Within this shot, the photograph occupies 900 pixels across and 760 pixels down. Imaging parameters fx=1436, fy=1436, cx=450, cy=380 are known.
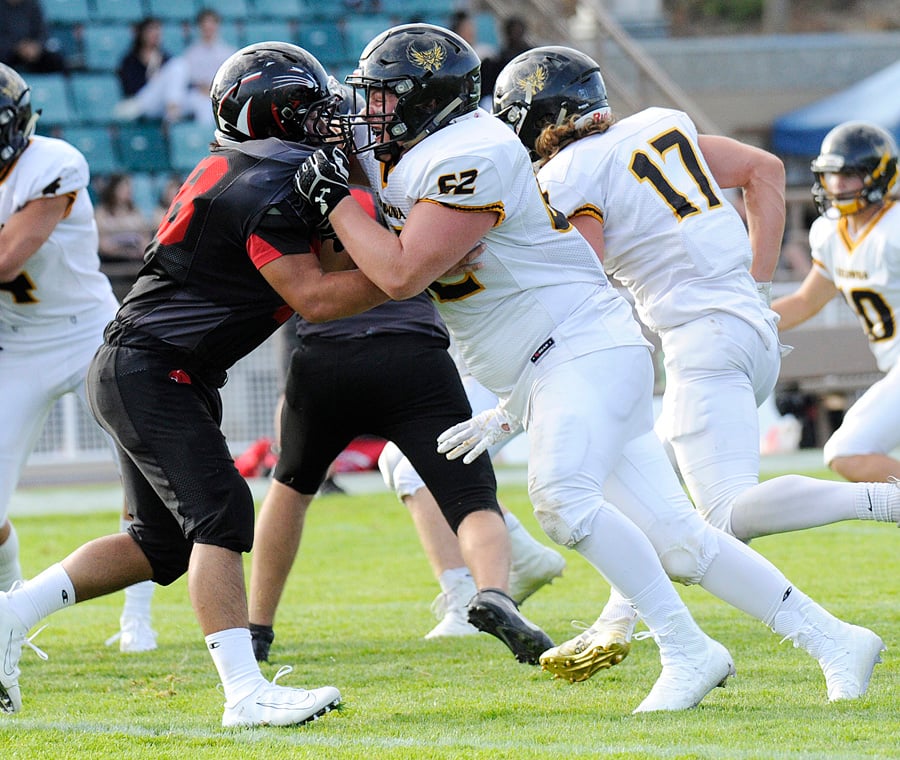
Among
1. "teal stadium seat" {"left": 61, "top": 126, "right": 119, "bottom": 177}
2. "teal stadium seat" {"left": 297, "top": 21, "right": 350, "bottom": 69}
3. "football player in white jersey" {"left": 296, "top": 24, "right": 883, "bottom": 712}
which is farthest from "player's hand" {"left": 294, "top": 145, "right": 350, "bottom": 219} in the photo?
"teal stadium seat" {"left": 297, "top": 21, "right": 350, "bottom": 69}

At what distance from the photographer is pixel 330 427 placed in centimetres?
466

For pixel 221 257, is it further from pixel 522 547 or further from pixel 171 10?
pixel 171 10

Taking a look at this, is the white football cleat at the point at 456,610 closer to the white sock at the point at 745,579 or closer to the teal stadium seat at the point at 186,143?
the white sock at the point at 745,579

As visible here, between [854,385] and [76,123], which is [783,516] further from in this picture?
[76,123]

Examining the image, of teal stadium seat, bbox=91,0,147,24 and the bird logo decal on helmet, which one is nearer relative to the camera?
the bird logo decal on helmet

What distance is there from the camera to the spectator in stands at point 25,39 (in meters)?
13.2

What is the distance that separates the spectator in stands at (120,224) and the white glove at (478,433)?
27.5 ft

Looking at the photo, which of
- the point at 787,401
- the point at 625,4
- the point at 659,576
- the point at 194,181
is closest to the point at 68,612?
the point at 194,181

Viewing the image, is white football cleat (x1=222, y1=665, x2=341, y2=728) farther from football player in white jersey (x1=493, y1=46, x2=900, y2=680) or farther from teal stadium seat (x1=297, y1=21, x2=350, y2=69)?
teal stadium seat (x1=297, y1=21, x2=350, y2=69)

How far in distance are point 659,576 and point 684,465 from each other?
82cm

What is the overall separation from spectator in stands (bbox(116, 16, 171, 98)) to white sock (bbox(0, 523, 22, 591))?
9.38 metres

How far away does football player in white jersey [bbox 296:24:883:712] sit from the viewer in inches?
135

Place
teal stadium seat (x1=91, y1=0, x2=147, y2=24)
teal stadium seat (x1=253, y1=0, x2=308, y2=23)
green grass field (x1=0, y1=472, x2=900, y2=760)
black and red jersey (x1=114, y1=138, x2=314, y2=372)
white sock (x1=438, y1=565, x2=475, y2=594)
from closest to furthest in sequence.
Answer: green grass field (x1=0, y1=472, x2=900, y2=760), black and red jersey (x1=114, y1=138, x2=314, y2=372), white sock (x1=438, y1=565, x2=475, y2=594), teal stadium seat (x1=91, y1=0, x2=147, y2=24), teal stadium seat (x1=253, y1=0, x2=308, y2=23)

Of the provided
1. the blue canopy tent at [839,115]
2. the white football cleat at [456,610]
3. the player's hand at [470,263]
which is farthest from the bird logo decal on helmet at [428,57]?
the blue canopy tent at [839,115]
